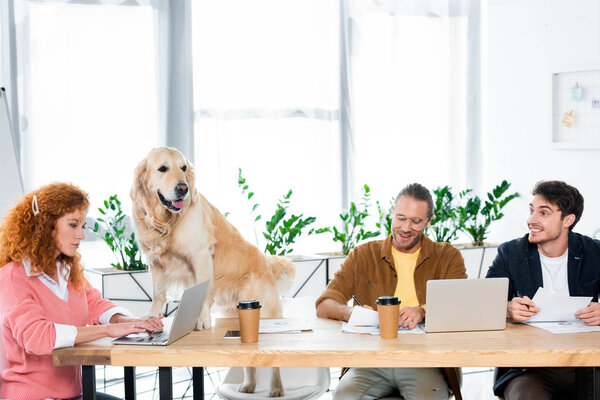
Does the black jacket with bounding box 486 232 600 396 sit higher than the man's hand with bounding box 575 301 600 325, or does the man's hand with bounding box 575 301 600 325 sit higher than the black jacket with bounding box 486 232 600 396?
the black jacket with bounding box 486 232 600 396

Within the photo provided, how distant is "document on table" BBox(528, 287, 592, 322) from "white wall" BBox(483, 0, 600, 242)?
2723 mm

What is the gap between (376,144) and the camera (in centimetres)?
542

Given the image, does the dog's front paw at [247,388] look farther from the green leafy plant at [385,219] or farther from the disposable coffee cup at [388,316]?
the green leafy plant at [385,219]

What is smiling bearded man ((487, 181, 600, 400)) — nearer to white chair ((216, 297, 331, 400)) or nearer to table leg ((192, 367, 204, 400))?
white chair ((216, 297, 331, 400))

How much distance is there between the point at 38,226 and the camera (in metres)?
2.22

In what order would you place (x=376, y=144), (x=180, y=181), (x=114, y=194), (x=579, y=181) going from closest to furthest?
(x=180, y=181)
(x=114, y=194)
(x=579, y=181)
(x=376, y=144)

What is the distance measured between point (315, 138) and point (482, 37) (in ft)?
5.44

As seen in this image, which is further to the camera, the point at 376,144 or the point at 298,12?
the point at 376,144

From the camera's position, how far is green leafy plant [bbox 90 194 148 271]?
414 centimetres

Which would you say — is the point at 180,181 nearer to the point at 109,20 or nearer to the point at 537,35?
the point at 109,20

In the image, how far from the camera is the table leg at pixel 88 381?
81.6 inches

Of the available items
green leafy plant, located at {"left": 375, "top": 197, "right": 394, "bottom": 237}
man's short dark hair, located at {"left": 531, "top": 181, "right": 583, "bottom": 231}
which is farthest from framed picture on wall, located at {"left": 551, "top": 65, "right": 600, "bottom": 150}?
man's short dark hair, located at {"left": 531, "top": 181, "right": 583, "bottom": 231}

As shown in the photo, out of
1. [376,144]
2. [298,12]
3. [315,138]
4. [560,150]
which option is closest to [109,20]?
[298,12]

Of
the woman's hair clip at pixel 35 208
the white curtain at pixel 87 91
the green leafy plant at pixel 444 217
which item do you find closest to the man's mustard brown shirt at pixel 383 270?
the woman's hair clip at pixel 35 208
